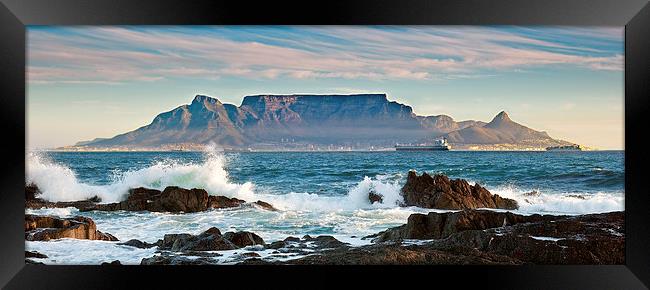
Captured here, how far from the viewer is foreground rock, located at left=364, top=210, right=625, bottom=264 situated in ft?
15.9

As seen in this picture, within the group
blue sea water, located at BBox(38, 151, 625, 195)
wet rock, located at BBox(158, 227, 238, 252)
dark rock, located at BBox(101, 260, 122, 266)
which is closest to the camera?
dark rock, located at BBox(101, 260, 122, 266)

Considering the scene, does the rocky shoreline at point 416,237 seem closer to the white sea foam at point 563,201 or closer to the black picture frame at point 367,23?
the white sea foam at point 563,201

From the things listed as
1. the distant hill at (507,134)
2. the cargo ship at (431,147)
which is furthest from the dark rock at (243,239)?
the distant hill at (507,134)

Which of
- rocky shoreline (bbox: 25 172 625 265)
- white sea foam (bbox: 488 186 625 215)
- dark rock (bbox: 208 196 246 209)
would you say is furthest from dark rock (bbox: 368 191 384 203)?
dark rock (bbox: 208 196 246 209)

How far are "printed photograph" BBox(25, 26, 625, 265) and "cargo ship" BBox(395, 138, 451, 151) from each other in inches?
0.5

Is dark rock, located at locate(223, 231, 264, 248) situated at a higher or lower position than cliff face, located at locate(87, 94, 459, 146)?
lower

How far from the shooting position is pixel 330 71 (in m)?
5.39

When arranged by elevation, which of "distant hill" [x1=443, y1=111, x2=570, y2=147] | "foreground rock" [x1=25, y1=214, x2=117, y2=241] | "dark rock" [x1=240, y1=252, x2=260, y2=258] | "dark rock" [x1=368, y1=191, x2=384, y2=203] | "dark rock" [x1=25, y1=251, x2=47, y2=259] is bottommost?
"dark rock" [x1=240, y1=252, x2=260, y2=258]

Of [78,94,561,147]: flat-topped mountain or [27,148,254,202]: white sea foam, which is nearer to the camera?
[27,148,254,202]: white sea foam

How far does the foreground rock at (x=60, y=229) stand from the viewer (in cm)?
489

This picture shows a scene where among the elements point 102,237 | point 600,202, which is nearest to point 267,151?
point 102,237

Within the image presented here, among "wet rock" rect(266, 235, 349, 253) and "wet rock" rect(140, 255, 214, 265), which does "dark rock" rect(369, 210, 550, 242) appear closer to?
"wet rock" rect(266, 235, 349, 253)

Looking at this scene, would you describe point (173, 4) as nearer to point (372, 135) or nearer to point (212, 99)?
point (212, 99)

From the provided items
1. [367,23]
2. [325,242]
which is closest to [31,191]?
[325,242]
